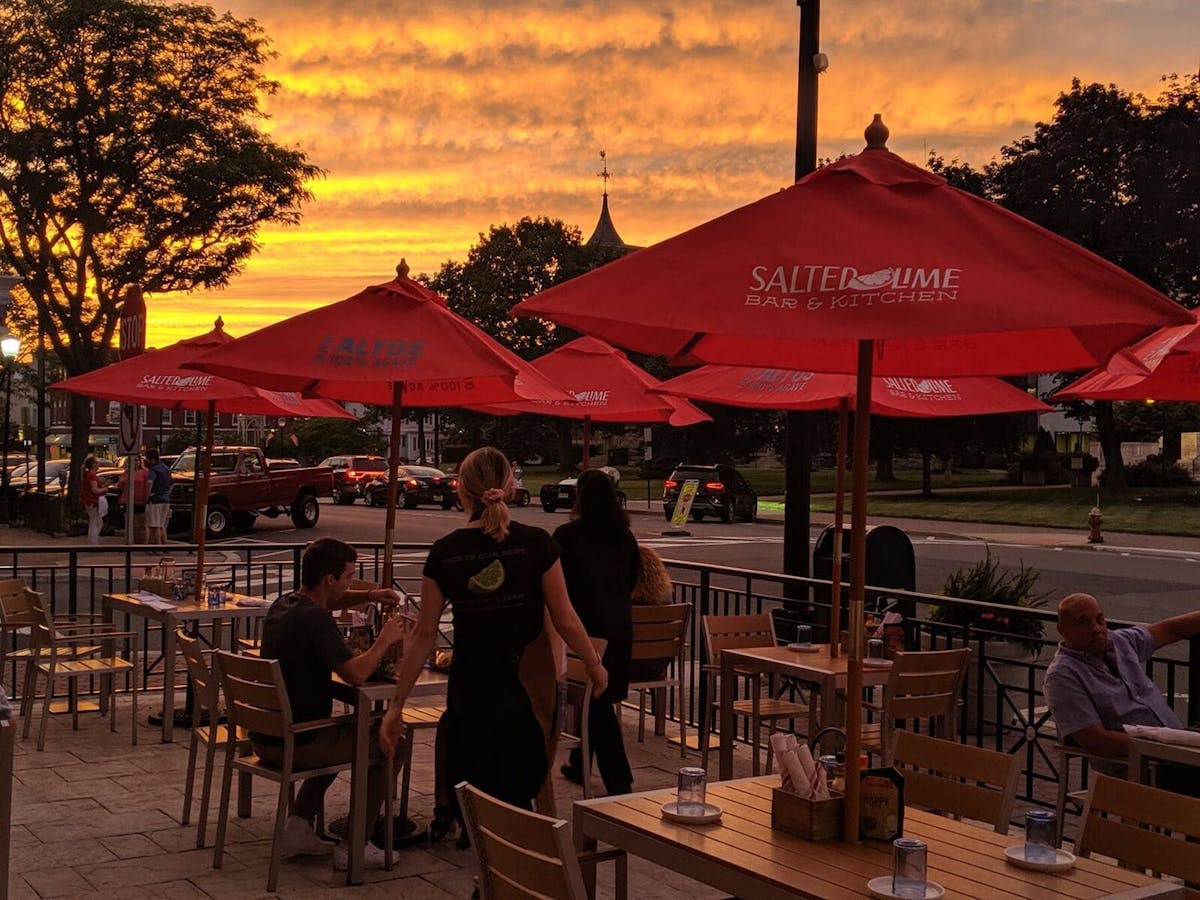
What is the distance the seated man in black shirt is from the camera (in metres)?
6.82

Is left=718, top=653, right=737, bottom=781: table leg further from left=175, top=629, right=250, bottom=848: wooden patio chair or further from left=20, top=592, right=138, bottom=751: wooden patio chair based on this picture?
left=20, top=592, right=138, bottom=751: wooden patio chair

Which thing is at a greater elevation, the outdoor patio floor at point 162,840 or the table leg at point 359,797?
the table leg at point 359,797

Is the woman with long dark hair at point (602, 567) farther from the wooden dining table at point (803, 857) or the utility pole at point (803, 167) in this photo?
the utility pole at point (803, 167)

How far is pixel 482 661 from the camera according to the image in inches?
225

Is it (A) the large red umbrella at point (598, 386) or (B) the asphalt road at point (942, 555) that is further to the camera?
(B) the asphalt road at point (942, 555)

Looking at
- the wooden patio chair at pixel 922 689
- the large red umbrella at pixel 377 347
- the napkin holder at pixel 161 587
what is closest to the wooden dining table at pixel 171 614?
the napkin holder at pixel 161 587

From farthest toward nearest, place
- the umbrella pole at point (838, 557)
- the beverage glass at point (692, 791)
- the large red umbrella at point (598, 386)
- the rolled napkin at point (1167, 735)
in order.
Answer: the large red umbrella at point (598, 386), the umbrella pole at point (838, 557), the rolled napkin at point (1167, 735), the beverage glass at point (692, 791)

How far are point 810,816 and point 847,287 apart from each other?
165 cm

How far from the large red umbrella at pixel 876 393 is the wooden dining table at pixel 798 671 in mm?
1679

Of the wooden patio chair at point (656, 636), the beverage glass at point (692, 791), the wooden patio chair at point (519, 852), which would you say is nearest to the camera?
the wooden patio chair at point (519, 852)

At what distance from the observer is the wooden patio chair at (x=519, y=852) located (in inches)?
144

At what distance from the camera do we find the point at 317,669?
6.89 m

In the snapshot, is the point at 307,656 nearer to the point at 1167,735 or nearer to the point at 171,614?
the point at 171,614

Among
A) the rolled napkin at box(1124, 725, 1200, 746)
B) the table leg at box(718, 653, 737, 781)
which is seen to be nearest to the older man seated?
the rolled napkin at box(1124, 725, 1200, 746)
